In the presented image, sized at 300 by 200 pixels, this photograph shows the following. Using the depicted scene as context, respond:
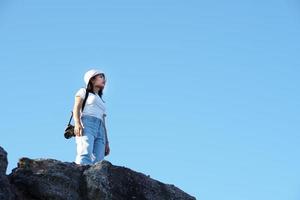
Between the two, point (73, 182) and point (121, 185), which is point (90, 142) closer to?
point (121, 185)

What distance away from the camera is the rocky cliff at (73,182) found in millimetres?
7520

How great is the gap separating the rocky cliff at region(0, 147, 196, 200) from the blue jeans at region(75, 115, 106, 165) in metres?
1.30

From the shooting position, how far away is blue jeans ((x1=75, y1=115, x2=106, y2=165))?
380 inches

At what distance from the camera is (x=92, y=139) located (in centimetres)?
995

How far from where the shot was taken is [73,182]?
25.9 feet

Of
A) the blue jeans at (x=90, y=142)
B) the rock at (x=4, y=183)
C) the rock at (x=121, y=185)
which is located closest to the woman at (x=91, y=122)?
the blue jeans at (x=90, y=142)

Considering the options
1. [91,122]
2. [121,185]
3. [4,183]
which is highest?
[91,122]

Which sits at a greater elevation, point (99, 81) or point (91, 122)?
point (99, 81)

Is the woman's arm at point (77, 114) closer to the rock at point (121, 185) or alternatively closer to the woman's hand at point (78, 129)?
the woman's hand at point (78, 129)

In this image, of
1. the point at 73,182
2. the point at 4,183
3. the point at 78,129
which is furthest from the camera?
the point at 78,129

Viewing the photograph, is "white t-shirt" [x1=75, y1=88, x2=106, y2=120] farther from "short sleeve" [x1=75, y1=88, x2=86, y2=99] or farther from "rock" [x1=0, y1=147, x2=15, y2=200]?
"rock" [x1=0, y1=147, x2=15, y2=200]

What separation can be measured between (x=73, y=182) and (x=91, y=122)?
2381mm

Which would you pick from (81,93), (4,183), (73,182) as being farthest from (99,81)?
(4,183)

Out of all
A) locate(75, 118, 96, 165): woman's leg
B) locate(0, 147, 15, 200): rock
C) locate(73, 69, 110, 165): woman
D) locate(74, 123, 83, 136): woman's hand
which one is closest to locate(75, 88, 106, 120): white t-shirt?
locate(73, 69, 110, 165): woman
